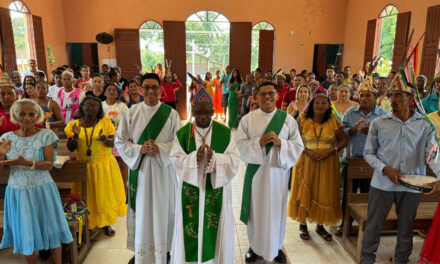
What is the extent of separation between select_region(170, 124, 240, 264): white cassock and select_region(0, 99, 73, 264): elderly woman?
1.10m

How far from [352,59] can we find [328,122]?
33.2 ft

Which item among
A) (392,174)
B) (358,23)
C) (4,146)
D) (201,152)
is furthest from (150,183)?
(358,23)

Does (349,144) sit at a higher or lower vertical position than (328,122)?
lower

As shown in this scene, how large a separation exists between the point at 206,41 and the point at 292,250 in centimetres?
1050

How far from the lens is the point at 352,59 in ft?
40.9

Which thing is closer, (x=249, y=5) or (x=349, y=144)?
(x=349, y=144)

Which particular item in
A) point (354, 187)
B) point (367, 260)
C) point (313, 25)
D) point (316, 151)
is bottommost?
point (367, 260)

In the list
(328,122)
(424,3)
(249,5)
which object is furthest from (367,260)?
(249,5)

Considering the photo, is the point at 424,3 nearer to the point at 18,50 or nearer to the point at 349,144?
the point at 349,144

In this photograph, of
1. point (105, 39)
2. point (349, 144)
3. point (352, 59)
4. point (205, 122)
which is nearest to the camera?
point (205, 122)

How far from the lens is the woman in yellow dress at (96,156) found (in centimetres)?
347

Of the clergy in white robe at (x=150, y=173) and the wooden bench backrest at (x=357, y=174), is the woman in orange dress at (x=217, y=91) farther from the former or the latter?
the clergy in white robe at (x=150, y=173)

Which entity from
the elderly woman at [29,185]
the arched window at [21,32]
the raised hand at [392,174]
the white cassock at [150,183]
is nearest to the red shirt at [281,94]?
the raised hand at [392,174]

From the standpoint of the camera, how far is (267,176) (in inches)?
117
